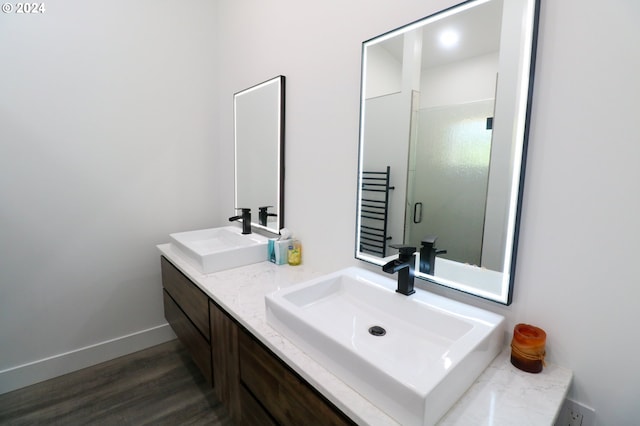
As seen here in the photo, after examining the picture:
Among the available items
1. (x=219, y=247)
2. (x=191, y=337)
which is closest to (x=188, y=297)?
(x=191, y=337)

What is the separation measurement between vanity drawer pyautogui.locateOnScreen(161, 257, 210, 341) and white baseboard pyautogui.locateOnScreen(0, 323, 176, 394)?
1.99 ft

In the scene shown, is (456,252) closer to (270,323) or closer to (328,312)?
(328,312)

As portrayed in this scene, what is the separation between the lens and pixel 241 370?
4.05ft

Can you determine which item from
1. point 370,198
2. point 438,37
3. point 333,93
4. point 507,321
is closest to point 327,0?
point 333,93

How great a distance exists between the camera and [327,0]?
57.9 inches

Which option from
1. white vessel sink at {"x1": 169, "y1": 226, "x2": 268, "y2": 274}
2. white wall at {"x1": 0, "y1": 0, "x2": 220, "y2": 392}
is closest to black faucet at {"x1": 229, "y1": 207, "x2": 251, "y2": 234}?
white vessel sink at {"x1": 169, "y1": 226, "x2": 268, "y2": 274}

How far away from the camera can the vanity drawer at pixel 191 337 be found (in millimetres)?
1586

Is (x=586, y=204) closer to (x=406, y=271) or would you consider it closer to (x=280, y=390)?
(x=406, y=271)

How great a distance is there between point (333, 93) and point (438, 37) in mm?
531

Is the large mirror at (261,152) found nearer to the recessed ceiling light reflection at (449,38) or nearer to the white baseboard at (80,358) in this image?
the recessed ceiling light reflection at (449,38)

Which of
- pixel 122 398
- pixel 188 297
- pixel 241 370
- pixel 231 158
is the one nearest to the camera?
pixel 241 370

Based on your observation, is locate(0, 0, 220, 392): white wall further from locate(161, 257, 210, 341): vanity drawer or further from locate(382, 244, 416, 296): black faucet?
locate(382, 244, 416, 296): black faucet

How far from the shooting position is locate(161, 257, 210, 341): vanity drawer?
60.4 inches

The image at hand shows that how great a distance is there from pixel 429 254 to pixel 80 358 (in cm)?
246
